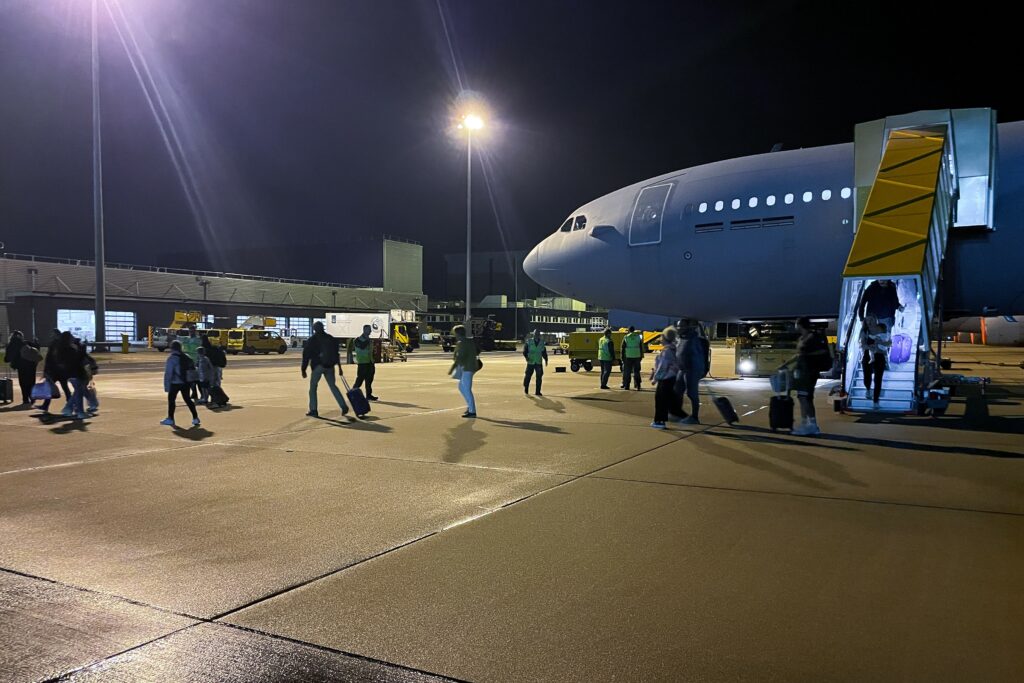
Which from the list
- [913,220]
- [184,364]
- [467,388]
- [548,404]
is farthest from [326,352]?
[913,220]

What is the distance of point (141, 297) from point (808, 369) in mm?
63671

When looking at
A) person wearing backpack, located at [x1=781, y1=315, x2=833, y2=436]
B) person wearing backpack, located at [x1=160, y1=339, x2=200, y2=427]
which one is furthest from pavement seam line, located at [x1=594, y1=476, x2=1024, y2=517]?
person wearing backpack, located at [x1=160, y1=339, x2=200, y2=427]

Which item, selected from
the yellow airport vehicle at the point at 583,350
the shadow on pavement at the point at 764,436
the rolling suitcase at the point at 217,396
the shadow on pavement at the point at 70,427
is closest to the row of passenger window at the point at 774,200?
the shadow on pavement at the point at 764,436

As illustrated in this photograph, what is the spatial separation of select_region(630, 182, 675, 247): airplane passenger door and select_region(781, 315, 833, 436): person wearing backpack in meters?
6.61

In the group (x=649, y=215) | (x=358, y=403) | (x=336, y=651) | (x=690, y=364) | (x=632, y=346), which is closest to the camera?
(x=336, y=651)

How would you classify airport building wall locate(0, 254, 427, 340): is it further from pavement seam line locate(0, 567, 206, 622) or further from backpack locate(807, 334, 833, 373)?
→ backpack locate(807, 334, 833, 373)

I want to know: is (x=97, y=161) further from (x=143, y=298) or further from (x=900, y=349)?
(x=143, y=298)

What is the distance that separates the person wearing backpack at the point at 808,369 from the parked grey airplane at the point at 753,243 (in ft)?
17.1

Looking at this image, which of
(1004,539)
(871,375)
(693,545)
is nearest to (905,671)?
(693,545)

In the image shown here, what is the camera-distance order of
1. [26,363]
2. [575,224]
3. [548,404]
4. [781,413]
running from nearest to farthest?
[781,413], [26,363], [548,404], [575,224]

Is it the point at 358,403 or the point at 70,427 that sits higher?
the point at 358,403

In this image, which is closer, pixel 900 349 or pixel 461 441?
pixel 461 441

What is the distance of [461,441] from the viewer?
8828 mm

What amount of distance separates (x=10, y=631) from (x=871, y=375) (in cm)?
1229
